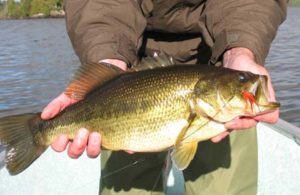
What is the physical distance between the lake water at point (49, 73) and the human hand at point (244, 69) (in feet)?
18.8

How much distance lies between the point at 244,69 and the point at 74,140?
3.12 ft

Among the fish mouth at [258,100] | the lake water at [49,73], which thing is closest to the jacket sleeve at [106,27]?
the fish mouth at [258,100]

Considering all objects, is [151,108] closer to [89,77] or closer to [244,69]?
[89,77]

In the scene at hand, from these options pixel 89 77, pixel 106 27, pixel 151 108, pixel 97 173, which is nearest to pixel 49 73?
pixel 97 173

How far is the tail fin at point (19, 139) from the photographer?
2863 millimetres

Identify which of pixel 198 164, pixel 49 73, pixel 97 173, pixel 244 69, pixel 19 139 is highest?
pixel 244 69

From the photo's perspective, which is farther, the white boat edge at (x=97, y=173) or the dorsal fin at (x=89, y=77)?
the white boat edge at (x=97, y=173)

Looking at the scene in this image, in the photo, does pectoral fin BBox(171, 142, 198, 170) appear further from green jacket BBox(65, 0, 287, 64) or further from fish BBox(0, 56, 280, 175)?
→ green jacket BBox(65, 0, 287, 64)

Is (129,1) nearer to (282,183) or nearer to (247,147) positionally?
(247,147)

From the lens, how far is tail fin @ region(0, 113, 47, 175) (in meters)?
2.86

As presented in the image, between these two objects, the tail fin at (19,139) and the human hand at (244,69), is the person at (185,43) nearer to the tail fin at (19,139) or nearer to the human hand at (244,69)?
the human hand at (244,69)

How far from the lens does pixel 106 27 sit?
3.35 meters

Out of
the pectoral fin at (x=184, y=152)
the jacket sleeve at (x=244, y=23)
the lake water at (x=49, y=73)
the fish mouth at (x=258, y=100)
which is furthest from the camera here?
the lake water at (x=49, y=73)

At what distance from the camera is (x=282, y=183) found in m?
4.62
